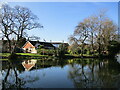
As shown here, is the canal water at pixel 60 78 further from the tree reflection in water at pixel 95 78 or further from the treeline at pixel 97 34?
the treeline at pixel 97 34

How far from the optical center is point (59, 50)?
14.0m

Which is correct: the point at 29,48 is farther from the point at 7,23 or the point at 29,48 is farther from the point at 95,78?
the point at 95,78

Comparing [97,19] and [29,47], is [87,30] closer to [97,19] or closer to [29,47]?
[97,19]

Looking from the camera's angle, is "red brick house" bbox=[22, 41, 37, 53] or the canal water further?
"red brick house" bbox=[22, 41, 37, 53]

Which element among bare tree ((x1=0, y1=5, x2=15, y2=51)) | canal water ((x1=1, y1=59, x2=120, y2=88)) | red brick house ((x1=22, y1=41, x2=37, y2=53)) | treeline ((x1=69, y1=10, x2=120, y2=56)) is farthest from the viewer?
red brick house ((x1=22, y1=41, x2=37, y2=53))

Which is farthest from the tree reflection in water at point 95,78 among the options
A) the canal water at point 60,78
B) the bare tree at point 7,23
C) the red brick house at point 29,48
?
the red brick house at point 29,48

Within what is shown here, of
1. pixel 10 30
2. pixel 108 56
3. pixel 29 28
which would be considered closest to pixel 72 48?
pixel 108 56

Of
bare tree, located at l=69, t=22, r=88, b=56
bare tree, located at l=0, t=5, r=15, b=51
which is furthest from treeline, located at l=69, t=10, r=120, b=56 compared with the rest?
bare tree, located at l=0, t=5, r=15, b=51

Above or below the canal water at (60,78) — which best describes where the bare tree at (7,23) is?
above

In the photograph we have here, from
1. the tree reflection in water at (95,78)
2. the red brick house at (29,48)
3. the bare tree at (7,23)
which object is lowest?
the tree reflection in water at (95,78)

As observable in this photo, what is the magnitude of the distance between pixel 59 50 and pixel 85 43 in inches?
150

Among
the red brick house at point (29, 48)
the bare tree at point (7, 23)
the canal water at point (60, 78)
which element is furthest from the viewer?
the red brick house at point (29, 48)

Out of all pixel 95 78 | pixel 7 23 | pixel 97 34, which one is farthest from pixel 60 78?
pixel 97 34

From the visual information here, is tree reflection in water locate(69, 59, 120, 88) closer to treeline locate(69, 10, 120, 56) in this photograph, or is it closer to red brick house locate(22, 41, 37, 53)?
treeline locate(69, 10, 120, 56)
